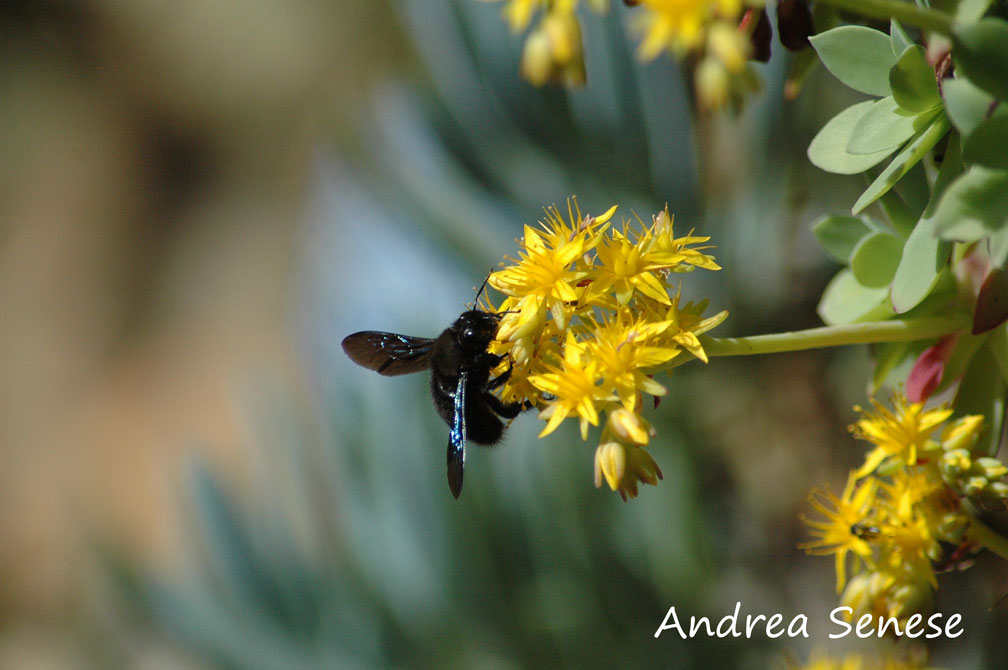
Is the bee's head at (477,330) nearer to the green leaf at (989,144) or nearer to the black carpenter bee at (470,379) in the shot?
the black carpenter bee at (470,379)

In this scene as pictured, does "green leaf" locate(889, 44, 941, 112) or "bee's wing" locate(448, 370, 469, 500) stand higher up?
"green leaf" locate(889, 44, 941, 112)

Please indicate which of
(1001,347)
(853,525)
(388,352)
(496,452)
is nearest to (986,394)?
(1001,347)

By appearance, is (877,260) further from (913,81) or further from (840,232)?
(913,81)

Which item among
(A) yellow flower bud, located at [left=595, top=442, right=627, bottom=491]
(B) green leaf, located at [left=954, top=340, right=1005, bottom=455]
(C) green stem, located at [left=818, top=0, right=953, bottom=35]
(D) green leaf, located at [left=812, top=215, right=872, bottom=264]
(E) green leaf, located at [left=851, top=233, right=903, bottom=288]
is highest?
(D) green leaf, located at [left=812, top=215, right=872, bottom=264]

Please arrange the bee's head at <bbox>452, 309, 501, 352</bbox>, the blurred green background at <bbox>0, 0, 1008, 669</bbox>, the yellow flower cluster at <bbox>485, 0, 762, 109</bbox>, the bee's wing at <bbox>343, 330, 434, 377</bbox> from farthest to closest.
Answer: the blurred green background at <bbox>0, 0, 1008, 669</bbox>, the bee's wing at <bbox>343, 330, 434, 377</bbox>, the bee's head at <bbox>452, 309, 501, 352</bbox>, the yellow flower cluster at <bbox>485, 0, 762, 109</bbox>

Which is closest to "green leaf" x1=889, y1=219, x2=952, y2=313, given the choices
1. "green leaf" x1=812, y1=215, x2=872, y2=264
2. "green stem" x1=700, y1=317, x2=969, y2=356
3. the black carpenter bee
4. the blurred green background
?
"green stem" x1=700, y1=317, x2=969, y2=356

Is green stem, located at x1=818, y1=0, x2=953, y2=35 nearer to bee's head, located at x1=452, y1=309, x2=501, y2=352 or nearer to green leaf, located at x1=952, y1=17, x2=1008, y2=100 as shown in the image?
green leaf, located at x1=952, y1=17, x2=1008, y2=100

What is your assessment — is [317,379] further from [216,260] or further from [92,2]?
[92,2]
